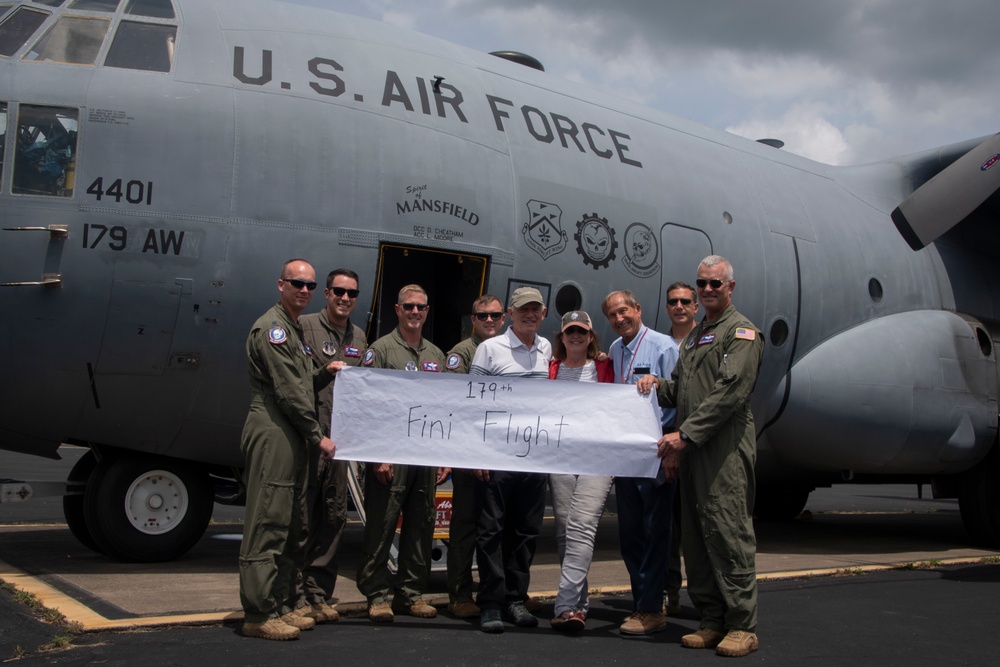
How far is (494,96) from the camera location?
8219 mm

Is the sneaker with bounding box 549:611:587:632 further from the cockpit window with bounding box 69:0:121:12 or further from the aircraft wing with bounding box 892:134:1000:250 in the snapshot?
the aircraft wing with bounding box 892:134:1000:250

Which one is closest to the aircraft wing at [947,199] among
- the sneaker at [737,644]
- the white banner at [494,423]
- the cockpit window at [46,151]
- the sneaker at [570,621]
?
the white banner at [494,423]

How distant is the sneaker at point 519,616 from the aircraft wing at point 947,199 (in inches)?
272

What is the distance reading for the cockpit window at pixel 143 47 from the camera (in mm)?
6793

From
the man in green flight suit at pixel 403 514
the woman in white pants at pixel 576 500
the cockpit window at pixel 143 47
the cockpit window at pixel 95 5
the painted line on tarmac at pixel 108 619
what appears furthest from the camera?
the cockpit window at pixel 95 5

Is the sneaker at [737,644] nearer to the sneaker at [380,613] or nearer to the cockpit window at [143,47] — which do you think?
the sneaker at [380,613]

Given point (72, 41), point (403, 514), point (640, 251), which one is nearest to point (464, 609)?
point (403, 514)

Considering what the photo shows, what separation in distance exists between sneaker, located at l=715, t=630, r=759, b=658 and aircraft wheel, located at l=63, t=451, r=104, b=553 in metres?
4.78

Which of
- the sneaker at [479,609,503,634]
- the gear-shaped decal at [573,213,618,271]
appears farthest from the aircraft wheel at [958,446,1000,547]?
the sneaker at [479,609,503,634]

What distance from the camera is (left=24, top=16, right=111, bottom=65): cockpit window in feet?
22.0

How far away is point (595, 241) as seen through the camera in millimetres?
8242

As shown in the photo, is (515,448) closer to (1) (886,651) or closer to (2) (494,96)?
(1) (886,651)

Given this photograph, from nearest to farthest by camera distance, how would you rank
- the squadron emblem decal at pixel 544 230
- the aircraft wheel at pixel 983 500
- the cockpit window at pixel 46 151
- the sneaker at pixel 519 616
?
the sneaker at pixel 519 616 → the cockpit window at pixel 46 151 → the squadron emblem decal at pixel 544 230 → the aircraft wheel at pixel 983 500

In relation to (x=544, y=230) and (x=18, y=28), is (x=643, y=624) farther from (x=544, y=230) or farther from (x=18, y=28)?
(x=18, y=28)
